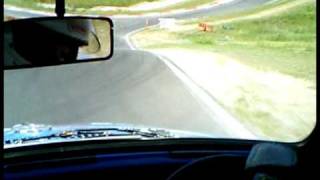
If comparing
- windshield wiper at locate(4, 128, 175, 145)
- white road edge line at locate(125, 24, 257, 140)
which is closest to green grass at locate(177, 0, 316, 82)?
white road edge line at locate(125, 24, 257, 140)

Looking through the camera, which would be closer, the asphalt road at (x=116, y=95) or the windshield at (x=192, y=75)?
the windshield at (x=192, y=75)

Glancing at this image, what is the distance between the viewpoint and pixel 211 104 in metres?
4.95

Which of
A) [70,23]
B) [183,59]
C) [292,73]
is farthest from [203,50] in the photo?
[70,23]

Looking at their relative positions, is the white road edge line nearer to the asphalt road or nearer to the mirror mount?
the asphalt road

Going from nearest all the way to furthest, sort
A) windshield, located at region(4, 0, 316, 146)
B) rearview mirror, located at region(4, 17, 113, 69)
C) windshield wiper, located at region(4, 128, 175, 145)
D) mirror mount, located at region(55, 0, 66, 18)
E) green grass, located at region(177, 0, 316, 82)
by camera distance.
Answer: rearview mirror, located at region(4, 17, 113, 69) < mirror mount, located at region(55, 0, 66, 18) < windshield wiper, located at region(4, 128, 175, 145) < green grass, located at region(177, 0, 316, 82) < windshield, located at region(4, 0, 316, 146)

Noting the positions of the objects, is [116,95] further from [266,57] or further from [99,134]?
[99,134]

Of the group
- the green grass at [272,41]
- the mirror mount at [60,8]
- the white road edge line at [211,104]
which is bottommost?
the white road edge line at [211,104]

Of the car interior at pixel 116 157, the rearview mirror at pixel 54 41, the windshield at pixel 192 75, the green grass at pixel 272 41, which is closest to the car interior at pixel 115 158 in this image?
the car interior at pixel 116 157

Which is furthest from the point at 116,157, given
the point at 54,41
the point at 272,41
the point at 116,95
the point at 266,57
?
the point at 266,57

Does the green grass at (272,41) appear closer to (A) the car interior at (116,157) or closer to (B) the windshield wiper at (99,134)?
(A) the car interior at (116,157)

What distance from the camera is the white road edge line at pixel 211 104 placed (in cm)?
425

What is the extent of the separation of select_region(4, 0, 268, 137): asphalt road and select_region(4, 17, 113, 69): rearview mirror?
1.15 meters

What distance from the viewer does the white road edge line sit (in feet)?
13.9

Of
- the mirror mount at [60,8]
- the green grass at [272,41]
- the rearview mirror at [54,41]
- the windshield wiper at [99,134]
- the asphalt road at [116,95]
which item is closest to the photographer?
the rearview mirror at [54,41]
